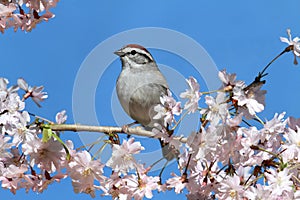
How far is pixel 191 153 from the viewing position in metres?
3.53

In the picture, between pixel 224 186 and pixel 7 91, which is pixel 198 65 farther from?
pixel 7 91

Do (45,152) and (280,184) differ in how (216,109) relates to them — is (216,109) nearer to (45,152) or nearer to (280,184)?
(280,184)

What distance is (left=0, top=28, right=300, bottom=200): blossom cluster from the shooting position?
3.35m

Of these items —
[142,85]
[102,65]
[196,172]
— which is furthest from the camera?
[142,85]

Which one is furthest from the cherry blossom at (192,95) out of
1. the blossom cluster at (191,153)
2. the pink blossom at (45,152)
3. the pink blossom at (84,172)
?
the pink blossom at (45,152)

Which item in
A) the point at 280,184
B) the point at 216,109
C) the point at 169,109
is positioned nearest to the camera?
the point at 280,184

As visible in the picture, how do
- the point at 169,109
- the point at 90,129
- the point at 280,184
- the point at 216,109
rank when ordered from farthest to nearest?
the point at 90,129 → the point at 169,109 → the point at 216,109 → the point at 280,184

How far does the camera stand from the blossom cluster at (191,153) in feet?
11.0

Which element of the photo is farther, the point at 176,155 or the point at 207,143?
the point at 176,155

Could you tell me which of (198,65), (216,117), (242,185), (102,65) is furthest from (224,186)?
(102,65)

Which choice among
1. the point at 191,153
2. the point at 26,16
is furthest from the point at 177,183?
the point at 26,16

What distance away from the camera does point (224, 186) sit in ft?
11.1

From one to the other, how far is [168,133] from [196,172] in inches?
17.9

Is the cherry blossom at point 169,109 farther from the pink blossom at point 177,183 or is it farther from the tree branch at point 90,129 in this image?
the pink blossom at point 177,183
